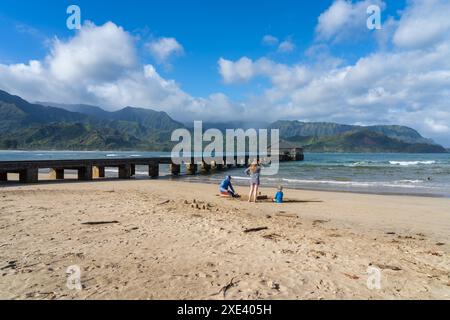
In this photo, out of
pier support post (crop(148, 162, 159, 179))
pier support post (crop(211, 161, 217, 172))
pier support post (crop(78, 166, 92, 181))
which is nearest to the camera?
pier support post (crop(78, 166, 92, 181))

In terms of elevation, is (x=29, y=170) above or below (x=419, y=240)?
above

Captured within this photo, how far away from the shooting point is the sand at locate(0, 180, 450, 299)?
15.1 feet

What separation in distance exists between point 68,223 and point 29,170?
1569cm

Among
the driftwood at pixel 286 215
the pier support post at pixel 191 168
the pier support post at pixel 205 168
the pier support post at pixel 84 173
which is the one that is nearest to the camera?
the driftwood at pixel 286 215

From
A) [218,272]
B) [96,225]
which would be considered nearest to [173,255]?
[218,272]

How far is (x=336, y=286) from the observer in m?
4.82

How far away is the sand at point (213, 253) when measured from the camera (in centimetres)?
462

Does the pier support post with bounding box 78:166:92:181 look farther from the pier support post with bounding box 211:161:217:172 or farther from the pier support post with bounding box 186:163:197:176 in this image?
the pier support post with bounding box 211:161:217:172

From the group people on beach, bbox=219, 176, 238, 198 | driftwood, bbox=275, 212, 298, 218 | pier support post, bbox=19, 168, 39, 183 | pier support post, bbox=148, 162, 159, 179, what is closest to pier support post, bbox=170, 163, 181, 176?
pier support post, bbox=148, 162, 159, 179

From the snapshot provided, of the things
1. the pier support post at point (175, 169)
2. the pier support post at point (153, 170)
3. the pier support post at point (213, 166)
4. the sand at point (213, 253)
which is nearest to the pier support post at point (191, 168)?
the pier support post at point (175, 169)

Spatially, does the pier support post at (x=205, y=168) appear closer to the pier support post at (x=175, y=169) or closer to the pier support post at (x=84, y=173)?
the pier support post at (x=175, y=169)

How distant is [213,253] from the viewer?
6391mm

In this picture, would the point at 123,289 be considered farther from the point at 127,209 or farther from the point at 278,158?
the point at 278,158
